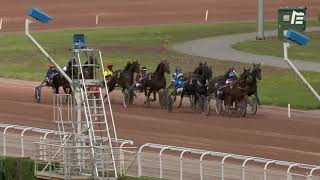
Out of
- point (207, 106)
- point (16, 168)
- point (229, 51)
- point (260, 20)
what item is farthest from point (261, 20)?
point (16, 168)

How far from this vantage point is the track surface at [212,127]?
23766 mm

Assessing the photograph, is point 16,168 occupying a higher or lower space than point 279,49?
lower

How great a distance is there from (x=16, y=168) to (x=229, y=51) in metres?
30.2

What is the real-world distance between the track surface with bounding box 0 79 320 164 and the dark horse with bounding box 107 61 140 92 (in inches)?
26.8

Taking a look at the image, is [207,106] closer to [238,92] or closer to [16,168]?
[238,92]

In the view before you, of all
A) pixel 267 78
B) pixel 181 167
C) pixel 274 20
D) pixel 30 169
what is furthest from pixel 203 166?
pixel 274 20

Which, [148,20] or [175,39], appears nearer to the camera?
[175,39]

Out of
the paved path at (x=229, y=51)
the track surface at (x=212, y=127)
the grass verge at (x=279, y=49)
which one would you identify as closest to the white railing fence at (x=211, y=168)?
the track surface at (x=212, y=127)

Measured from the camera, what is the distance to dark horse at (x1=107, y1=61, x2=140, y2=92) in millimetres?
32469

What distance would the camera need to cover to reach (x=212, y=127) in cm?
2739

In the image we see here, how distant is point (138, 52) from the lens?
4931 centimetres

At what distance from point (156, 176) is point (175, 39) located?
38.0 m

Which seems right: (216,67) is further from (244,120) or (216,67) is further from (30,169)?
(30,169)

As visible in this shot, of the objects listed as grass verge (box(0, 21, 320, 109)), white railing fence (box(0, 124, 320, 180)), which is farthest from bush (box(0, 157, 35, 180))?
grass verge (box(0, 21, 320, 109))
